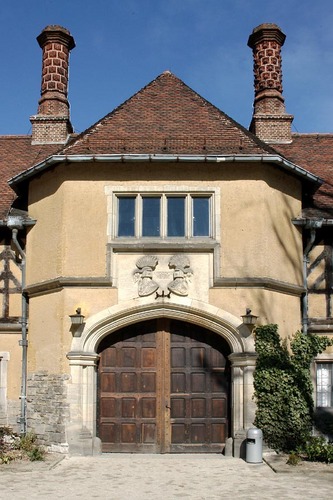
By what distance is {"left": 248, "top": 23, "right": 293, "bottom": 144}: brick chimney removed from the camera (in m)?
16.7

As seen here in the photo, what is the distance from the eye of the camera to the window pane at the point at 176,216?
1227 cm

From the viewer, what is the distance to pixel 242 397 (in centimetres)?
1159

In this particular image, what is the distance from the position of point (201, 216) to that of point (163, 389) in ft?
10.9

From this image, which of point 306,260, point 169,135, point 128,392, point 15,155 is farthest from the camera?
point 15,155

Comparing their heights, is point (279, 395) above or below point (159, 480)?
above

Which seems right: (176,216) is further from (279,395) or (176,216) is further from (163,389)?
(279,395)

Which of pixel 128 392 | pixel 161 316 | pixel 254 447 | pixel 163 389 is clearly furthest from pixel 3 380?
pixel 254 447

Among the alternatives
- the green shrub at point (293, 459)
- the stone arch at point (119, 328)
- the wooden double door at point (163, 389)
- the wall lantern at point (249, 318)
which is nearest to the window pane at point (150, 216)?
the stone arch at point (119, 328)

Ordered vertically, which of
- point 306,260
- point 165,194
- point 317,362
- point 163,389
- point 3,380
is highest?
point 165,194

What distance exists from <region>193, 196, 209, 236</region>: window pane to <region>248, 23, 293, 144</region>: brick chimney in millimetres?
5048

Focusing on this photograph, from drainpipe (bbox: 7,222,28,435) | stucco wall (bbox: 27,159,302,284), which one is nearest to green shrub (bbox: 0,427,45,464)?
drainpipe (bbox: 7,222,28,435)

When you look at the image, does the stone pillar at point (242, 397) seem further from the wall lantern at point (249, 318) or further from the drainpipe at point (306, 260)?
the drainpipe at point (306, 260)

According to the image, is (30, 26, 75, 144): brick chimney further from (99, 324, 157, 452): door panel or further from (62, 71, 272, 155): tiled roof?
(99, 324, 157, 452): door panel

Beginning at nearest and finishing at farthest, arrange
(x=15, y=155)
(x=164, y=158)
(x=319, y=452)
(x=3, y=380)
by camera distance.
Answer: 1. (x=319, y=452)
2. (x=164, y=158)
3. (x=3, y=380)
4. (x=15, y=155)
